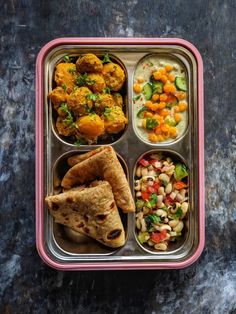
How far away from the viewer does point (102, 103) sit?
3744 millimetres

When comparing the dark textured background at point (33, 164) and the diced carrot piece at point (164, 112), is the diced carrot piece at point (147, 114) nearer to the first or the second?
the diced carrot piece at point (164, 112)

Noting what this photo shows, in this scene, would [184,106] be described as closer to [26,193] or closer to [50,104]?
[50,104]

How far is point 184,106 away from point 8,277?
6.42 feet

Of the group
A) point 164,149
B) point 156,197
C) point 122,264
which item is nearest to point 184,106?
point 164,149

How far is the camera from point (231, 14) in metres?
4.20

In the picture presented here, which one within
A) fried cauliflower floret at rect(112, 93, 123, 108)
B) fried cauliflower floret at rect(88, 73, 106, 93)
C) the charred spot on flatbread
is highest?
fried cauliflower floret at rect(88, 73, 106, 93)

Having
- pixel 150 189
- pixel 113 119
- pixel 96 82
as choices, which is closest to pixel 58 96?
pixel 96 82

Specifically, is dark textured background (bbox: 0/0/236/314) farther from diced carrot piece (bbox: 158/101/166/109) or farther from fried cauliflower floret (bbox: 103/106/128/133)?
fried cauliflower floret (bbox: 103/106/128/133)

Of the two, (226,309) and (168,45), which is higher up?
(168,45)

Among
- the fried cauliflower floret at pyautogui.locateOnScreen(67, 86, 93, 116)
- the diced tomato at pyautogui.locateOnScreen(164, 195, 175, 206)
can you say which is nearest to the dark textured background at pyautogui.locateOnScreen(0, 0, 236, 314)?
Result: the diced tomato at pyautogui.locateOnScreen(164, 195, 175, 206)

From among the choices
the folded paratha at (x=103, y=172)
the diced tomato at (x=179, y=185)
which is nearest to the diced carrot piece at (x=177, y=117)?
the diced tomato at (x=179, y=185)

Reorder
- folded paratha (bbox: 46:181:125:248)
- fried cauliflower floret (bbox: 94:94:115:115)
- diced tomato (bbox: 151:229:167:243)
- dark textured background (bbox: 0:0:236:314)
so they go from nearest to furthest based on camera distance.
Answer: folded paratha (bbox: 46:181:125:248)
fried cauliflower floret (bbox: 94:94:115:115)
diced tomato (bbox: 151:229:167:243)
dark textured background (bbox: 0:0:236:314)

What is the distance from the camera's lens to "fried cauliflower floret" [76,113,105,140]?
3658mm

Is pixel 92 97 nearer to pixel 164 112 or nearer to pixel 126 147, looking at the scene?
pixel 126 147
